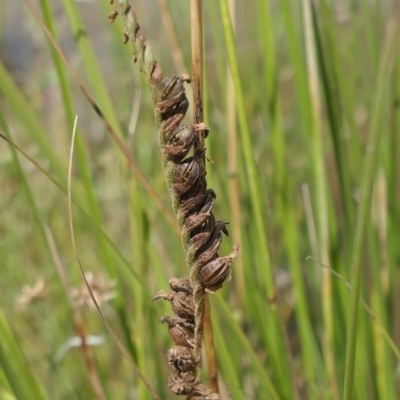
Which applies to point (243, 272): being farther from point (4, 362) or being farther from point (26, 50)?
point (26, 50)

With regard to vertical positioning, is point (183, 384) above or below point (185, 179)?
below

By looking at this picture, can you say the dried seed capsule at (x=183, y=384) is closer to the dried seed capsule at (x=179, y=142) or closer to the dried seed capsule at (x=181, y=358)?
the dried seed capsule at (x=181, y=358)

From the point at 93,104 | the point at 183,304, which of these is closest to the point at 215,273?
the point at 183,304

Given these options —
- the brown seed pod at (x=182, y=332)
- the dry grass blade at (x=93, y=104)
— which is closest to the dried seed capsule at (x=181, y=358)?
the brown seed pod at (x=182, y=332)

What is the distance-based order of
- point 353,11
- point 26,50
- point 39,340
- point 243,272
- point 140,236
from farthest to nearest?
point 26,50, point 39,340, point 353,11, point 243,272, point 140,236

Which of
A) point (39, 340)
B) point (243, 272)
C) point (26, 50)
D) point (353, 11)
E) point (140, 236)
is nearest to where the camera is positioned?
point (140, 236)

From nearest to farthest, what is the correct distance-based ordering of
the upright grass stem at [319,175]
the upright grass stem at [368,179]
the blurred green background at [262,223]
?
the upright grass stem at [368,179] → the blurred green background at [262,223] → the upright grass stem at [319,175]

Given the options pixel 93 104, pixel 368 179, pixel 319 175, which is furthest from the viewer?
pixel 319 175

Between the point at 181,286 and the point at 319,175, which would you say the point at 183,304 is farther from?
the point at 319,175

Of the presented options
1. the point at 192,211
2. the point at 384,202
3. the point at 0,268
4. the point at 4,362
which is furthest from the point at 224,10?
the point at 0,268

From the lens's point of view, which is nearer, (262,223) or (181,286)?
(181,286)

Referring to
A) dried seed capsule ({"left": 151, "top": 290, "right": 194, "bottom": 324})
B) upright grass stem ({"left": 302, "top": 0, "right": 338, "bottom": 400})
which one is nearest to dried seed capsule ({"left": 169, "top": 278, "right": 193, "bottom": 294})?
dried seed capsule ({"left": 151, "top": 290, "right": 194, "bottom": 324})
